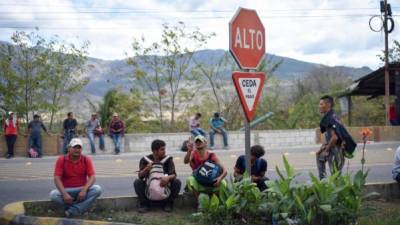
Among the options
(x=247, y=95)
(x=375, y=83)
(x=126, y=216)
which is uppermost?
(x=375, y=83)

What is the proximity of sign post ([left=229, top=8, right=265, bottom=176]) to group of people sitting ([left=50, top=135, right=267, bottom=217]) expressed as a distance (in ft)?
4.88

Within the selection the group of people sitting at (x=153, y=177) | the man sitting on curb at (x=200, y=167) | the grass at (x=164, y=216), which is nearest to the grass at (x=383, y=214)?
the grass at (x=164, y=216)

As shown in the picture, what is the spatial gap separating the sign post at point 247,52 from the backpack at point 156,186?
1914 mm

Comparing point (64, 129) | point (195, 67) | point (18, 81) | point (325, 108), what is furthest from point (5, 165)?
point (195, 67)

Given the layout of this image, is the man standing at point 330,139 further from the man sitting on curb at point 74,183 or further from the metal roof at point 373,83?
the metal roof at point 373,83

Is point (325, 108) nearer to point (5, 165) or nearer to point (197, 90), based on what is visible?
point (5, 165)

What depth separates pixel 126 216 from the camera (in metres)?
7.80

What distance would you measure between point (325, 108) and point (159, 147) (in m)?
2.47

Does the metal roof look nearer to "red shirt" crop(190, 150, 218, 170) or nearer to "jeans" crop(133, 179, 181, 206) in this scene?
"red shirt" crop(190, 150, 218, 170)

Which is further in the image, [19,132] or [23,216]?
[19,132]

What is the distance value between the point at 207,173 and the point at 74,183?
180 cm

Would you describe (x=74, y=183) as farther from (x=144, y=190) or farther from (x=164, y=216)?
A: (x=164, y=216)

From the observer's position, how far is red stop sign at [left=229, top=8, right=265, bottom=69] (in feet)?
20.6

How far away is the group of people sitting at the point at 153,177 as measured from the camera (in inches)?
310
